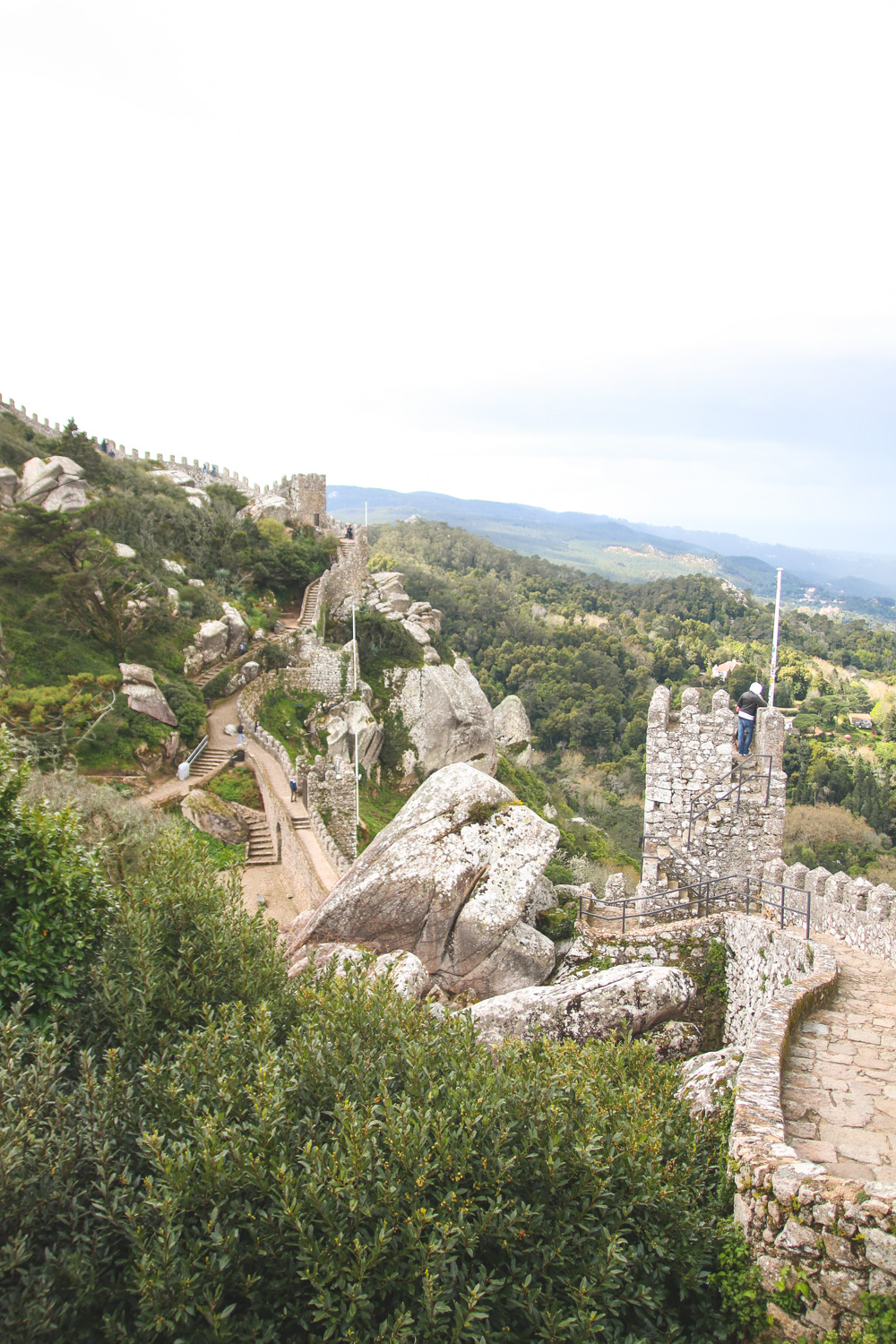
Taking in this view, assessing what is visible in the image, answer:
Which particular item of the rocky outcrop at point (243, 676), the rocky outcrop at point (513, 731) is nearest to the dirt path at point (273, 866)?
the rocky outcrop at point (243, 676)

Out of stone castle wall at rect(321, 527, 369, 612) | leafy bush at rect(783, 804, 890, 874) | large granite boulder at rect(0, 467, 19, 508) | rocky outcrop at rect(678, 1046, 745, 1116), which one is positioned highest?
large granite boulder at rect(0, 467, 19, 508)

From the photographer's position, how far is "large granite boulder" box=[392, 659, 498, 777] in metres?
34.0

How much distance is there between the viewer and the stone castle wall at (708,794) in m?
11.1

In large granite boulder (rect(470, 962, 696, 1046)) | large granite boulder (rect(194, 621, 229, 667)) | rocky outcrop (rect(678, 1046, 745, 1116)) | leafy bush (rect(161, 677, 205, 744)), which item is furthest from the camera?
large granite boulder (rect(194, 621, 229, 667))

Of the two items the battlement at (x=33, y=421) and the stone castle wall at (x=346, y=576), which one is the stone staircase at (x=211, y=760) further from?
the battlement at (x=33, y=421)

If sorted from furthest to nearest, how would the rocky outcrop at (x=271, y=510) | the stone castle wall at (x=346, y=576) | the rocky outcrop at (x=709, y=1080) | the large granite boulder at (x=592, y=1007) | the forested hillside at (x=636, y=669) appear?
the forested hillside at (x=636, y=669), the rocky outcrop at (x=271, y=510), the stone castle wall at (x=346, y=576), the large granite boulder at (x=592, y=1007), the rocky outcrop at (x=709, y=1080)

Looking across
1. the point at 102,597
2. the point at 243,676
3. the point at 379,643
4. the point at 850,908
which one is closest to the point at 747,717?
the point at 850,908

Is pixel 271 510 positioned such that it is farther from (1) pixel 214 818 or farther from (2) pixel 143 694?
(1) pixel 214 818

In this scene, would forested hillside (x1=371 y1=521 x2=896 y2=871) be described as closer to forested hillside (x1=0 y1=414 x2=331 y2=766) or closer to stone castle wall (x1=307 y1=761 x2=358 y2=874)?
stone castle wall (x1=307 y1=761 x2=358 y2=874)

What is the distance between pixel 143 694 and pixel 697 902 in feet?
61.5

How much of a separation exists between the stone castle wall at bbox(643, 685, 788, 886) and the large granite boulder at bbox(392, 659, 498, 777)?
21838mm

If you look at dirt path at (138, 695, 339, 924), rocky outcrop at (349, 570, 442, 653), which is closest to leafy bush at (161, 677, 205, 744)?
dirt path at (138, 695, 339, 924)

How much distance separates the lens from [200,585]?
33062mm

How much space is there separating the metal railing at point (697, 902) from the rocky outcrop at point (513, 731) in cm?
3722
